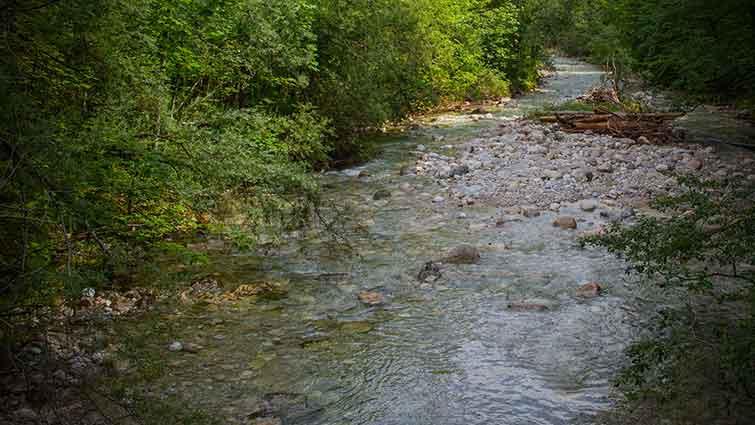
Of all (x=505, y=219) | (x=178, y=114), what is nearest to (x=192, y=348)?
(x=178, y=114)

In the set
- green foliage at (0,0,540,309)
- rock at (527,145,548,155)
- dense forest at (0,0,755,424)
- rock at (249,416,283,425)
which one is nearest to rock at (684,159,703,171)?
dense forest at (0,0,755,424)

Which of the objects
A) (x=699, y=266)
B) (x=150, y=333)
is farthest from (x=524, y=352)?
(x=150, y=333)

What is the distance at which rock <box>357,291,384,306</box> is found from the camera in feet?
20.2

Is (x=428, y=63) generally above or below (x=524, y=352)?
above

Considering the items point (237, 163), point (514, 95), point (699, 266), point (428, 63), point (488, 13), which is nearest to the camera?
Result: point (237, 163)

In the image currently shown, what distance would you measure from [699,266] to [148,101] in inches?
221

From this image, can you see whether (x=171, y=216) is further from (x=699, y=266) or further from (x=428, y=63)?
(x=428, y=63)

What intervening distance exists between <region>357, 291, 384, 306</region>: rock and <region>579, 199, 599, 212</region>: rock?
156 inches

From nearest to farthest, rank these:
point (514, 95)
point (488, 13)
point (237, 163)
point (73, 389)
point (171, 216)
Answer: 1. point (73, 389)
2. point (237, 163)
3. point (171, 216)
4. point (488, 13)
5. point (514, 95)

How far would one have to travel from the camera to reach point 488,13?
23500 millimetres

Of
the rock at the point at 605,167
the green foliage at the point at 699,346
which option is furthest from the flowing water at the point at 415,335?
the rock at the point at 605,167

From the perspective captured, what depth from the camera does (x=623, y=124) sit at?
45.7 feet

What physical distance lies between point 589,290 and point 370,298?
2160 millimetres

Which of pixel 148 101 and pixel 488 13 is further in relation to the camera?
pixel 488 13
